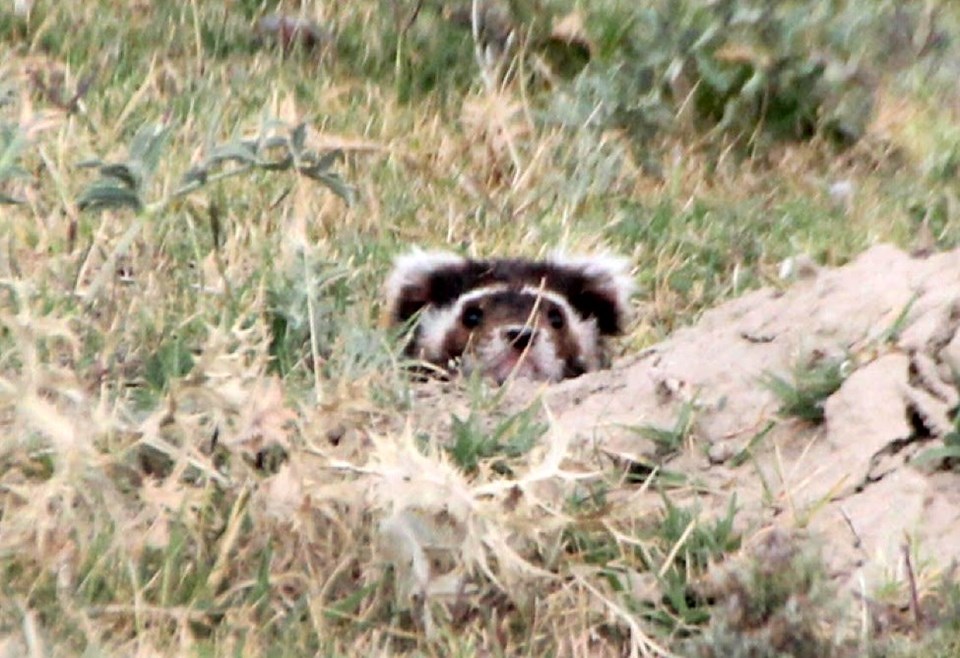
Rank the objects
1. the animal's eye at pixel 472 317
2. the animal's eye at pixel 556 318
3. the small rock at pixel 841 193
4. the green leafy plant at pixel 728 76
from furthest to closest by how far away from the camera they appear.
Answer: the green leafy plant at pixel 728 76
the small rock at pixel 841 193
the animal's eye at pixel 556 318
the animal's eye at pixel 472 317

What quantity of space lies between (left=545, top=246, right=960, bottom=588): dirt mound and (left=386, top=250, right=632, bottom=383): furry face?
2.12ft

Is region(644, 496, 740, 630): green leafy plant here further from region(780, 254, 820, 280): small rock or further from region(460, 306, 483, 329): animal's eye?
region(460, 306, 483, 329): animal's eye

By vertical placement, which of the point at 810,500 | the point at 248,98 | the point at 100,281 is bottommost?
the point at 248,98

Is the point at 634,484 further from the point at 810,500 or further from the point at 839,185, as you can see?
the point at 839,185

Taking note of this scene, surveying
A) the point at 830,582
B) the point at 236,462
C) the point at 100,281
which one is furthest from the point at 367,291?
the point at 830,582

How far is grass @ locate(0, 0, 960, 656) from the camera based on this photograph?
4.05 meters

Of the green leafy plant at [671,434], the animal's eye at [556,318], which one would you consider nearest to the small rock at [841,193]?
the animal's eye at [556,318]

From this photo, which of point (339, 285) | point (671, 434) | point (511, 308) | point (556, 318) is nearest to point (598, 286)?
point (556, 318)

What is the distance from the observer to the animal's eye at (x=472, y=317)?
6.18 meters

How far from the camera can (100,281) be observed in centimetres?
478

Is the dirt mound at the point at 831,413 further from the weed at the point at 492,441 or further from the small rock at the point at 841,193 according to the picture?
the small rock at the point at 841,193

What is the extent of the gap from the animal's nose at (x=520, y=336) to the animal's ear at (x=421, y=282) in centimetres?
27

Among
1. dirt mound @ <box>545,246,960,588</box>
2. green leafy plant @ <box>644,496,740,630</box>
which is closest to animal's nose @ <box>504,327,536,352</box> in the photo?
dirt mound @ <box>545,246,960,588</box>

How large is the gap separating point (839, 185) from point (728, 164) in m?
0.45
